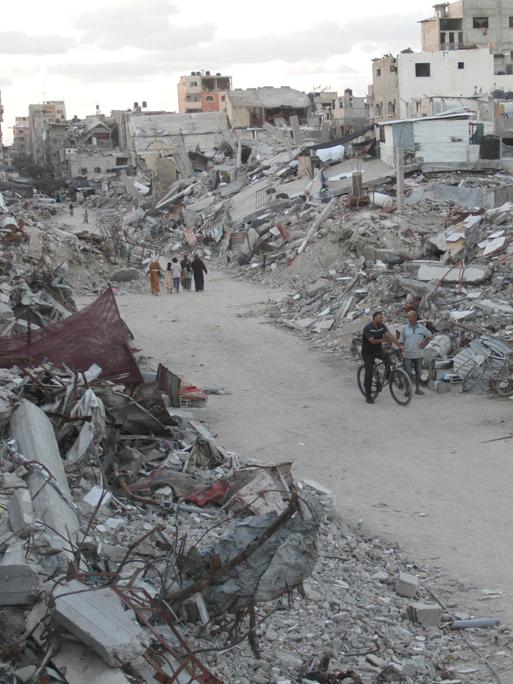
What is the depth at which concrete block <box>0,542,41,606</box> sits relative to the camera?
4.93m

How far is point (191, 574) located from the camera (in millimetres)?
5766

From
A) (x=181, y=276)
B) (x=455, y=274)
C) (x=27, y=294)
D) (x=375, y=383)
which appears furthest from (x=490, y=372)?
(x=181, y=276)

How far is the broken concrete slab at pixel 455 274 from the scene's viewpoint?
16562 mm

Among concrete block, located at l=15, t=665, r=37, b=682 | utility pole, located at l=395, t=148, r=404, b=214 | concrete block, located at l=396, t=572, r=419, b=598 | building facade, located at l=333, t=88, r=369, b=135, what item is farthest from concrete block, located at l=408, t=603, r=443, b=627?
building facade, located at l=333, t=88, r=369, b=135

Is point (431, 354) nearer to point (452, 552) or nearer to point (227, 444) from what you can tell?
point (227, 444)

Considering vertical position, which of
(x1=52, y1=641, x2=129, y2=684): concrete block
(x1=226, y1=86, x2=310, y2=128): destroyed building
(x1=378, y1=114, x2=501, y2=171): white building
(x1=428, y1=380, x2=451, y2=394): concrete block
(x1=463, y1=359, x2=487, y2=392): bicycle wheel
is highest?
(x1=226, y1=86, x2=310, y2=128): destroyed building

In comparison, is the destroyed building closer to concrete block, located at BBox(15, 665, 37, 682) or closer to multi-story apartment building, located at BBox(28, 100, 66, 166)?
multi-story apartment building, located at BBox(28, 100, 66, 166)

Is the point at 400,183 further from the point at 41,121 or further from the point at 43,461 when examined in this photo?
the point at 41,121

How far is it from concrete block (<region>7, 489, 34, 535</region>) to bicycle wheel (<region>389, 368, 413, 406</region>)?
689cm

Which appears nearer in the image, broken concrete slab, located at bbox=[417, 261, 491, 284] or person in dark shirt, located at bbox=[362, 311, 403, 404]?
person in dark shirt, located at bbox=[362, 311, 403, 404]

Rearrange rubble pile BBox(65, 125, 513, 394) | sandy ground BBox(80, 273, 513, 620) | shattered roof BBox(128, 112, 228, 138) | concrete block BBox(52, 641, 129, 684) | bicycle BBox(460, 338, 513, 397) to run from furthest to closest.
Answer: shattered roof BBox(128, 112, 228, 138), rubble pile BBox(65, 125, 513, 394), bicycle BBox(460, 338, 513, 397), sandy ground BBox(80, 273, 513, 620), concrete block BBox(52, 641, 129, 684)

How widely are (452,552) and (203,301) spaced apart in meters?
16.2

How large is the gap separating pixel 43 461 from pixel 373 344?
605 centimetres

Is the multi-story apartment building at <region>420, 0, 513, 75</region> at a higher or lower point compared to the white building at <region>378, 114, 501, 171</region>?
higher
